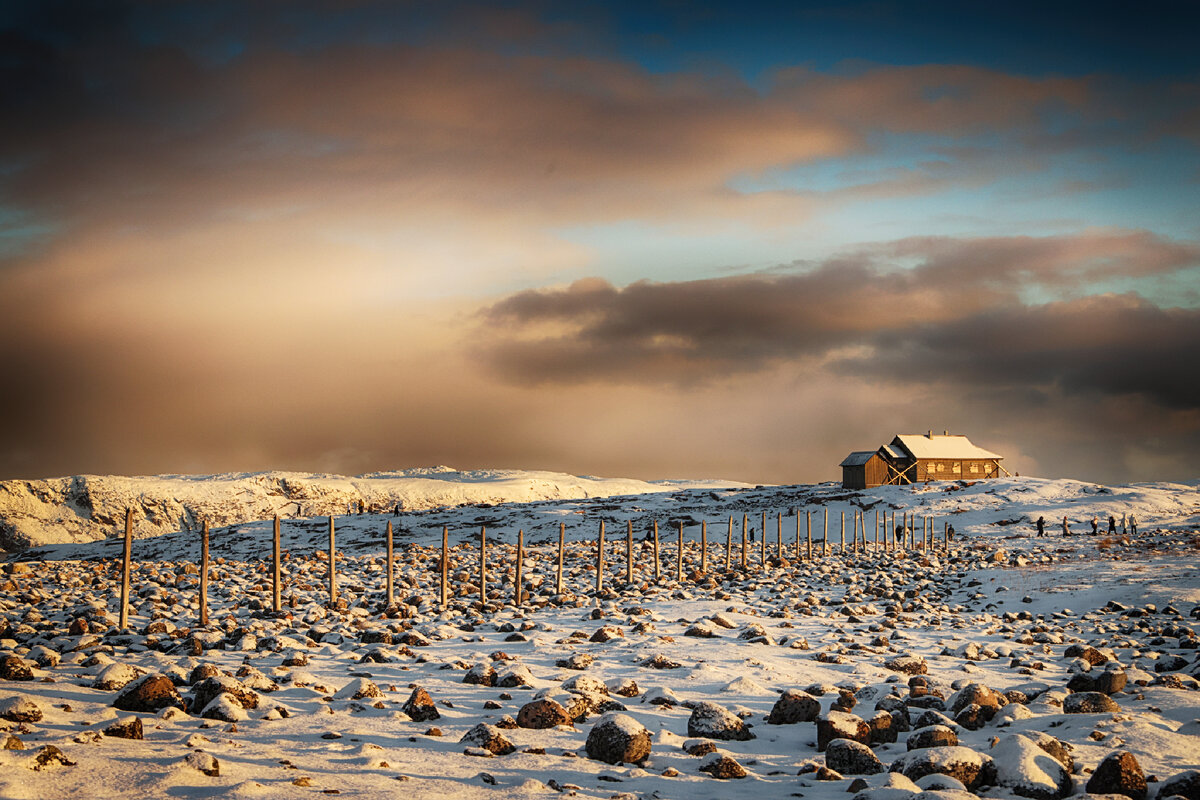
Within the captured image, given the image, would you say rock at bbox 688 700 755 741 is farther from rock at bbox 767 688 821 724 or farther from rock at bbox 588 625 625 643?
rock at bbox 588 625 625 643

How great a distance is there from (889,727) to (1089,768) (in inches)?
69.6

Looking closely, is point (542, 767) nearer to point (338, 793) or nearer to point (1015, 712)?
point (338, 793)

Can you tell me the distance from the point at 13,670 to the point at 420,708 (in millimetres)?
5688

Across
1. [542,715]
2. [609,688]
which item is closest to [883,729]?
[609,688]

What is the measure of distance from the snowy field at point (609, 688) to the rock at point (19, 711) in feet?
0.06

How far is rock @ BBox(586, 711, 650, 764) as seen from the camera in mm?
7094

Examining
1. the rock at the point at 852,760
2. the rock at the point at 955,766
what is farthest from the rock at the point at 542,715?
the rock at the point at 955,766

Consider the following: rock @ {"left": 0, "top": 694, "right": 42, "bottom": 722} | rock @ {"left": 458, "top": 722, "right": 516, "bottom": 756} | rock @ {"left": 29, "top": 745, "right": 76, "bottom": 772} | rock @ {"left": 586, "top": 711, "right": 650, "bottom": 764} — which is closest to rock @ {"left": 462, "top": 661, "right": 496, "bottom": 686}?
rock @ {"left": 458, "top": 722, "right": 516, "bottom": 756}

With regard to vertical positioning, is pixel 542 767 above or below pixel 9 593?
above

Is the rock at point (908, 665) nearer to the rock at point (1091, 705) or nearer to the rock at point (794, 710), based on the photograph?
the rock at point (1091, 705)

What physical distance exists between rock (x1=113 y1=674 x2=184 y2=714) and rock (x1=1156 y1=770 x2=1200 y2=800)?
8898 millimetres

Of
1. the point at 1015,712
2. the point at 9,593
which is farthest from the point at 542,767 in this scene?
the point at 9,593

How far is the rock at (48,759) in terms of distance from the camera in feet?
19.4

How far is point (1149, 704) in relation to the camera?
387 inches
